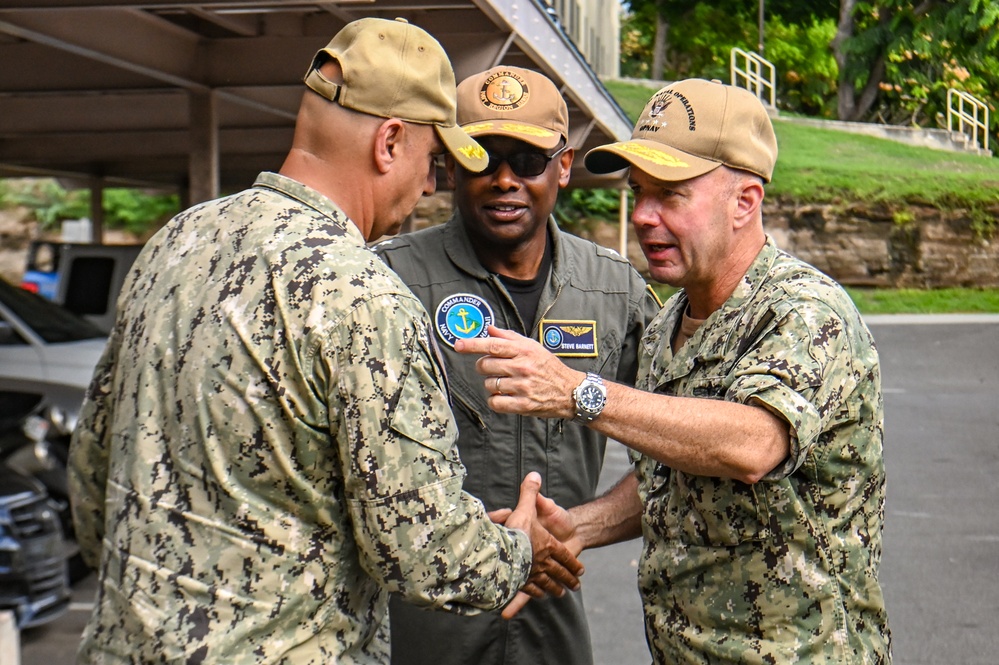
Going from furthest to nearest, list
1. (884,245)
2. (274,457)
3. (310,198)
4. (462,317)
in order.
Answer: (884,245)
(462,317)
(310,198)
(274,457)

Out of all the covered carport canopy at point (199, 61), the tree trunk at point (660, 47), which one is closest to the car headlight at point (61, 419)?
the covered carport canopy at point (199, 61)

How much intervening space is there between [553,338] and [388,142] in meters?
1.37

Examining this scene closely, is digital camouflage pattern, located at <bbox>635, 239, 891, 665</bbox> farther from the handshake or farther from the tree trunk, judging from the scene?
the tree trunk

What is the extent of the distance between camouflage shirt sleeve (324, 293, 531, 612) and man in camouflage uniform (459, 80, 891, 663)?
28 cm

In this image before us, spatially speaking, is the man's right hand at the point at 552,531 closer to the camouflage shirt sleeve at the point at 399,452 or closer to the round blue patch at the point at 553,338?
the round blue patch at the point at 553,338

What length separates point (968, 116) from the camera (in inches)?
1266

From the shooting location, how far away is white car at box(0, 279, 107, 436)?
6953mm

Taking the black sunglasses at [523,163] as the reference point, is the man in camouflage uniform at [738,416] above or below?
below

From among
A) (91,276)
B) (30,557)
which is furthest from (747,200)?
(91,276)

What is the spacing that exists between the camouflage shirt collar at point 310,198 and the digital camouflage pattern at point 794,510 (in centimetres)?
80

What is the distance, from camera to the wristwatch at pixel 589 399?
8.05ft

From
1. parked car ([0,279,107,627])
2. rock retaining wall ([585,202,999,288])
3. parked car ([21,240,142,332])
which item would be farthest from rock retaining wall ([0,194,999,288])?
parked car ([0,279,107,627])

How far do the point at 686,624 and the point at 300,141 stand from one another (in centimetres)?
127

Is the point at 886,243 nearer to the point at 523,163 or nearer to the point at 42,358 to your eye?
the point at 42,358
